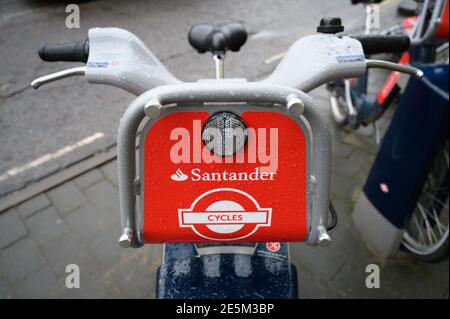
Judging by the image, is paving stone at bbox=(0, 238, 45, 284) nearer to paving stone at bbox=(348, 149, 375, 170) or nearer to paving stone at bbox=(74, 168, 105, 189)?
paving stone at bbox=(74, 168, 105, 189)

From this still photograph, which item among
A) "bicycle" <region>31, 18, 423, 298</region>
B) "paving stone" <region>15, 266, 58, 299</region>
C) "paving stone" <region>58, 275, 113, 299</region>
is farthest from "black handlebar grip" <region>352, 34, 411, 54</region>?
"paving stone" <region>15, 266, 58, 299</region>

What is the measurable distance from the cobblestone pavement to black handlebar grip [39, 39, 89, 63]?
1698mm

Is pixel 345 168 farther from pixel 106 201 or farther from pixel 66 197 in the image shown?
pixel 66 197

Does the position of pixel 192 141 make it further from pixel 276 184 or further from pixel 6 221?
pixel 6 221

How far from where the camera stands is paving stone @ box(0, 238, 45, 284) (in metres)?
2.51

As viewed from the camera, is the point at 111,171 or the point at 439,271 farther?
the point at 111,171

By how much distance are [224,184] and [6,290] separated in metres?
2.20

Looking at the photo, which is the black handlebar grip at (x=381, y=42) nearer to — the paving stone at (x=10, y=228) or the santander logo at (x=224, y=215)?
the santander logo at (x=224, y=215)

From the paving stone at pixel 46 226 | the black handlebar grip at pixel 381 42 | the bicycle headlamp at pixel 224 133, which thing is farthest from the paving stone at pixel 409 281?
the paving stone at pixel 46 226

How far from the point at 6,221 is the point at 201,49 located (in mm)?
2249

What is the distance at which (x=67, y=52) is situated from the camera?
4.04ft

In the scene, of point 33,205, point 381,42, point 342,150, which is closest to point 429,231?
point 342,150

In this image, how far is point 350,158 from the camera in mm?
3486
